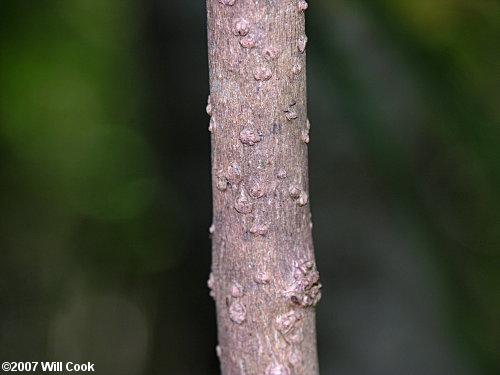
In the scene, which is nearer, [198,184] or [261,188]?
[261,188]

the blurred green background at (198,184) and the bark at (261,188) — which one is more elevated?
the blurred green background at (198,184)

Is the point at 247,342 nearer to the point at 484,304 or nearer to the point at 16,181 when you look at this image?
the point at 484,304

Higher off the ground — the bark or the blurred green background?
the blurred green background

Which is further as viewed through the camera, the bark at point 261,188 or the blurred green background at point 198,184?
the blurred green background at point 198,184

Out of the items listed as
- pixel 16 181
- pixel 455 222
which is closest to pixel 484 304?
pixel 455 222

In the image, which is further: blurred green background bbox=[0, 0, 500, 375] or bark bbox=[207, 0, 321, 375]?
blurred green background bbox=[0, 0, 500, 375]
